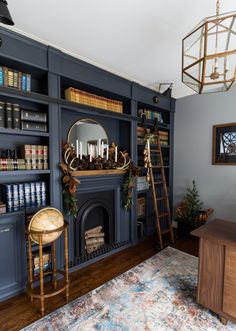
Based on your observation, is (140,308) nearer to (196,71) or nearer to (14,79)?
(196,71)

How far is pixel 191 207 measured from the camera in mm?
3412

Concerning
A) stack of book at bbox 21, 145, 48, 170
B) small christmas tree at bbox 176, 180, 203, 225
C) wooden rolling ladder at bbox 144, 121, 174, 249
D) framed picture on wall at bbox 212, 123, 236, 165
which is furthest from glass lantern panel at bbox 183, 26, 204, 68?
small christmas tree at bbox 176, 180, 203, 225

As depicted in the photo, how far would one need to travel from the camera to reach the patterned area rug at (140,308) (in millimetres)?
1638

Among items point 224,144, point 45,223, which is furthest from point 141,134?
point 45,223

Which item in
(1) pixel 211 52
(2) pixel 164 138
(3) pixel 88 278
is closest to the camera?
(1) pixel 211 52

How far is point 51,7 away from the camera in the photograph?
1.67 m

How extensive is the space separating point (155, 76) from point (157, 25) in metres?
1.22

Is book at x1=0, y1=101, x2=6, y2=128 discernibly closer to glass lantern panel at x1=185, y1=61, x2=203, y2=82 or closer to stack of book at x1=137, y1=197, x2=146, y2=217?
glass lantern panel at x1=185, y1=61, x2=203, y2=82

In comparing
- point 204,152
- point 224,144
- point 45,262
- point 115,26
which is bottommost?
point 45,262

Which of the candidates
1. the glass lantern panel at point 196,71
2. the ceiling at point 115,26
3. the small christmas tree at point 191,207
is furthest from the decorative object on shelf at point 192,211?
the glass lantern panel at point 196,71

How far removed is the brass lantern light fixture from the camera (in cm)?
110

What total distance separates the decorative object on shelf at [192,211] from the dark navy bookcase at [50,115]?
1.18 metres

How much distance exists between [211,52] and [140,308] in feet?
7.15

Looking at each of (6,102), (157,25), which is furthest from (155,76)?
(6,102)
